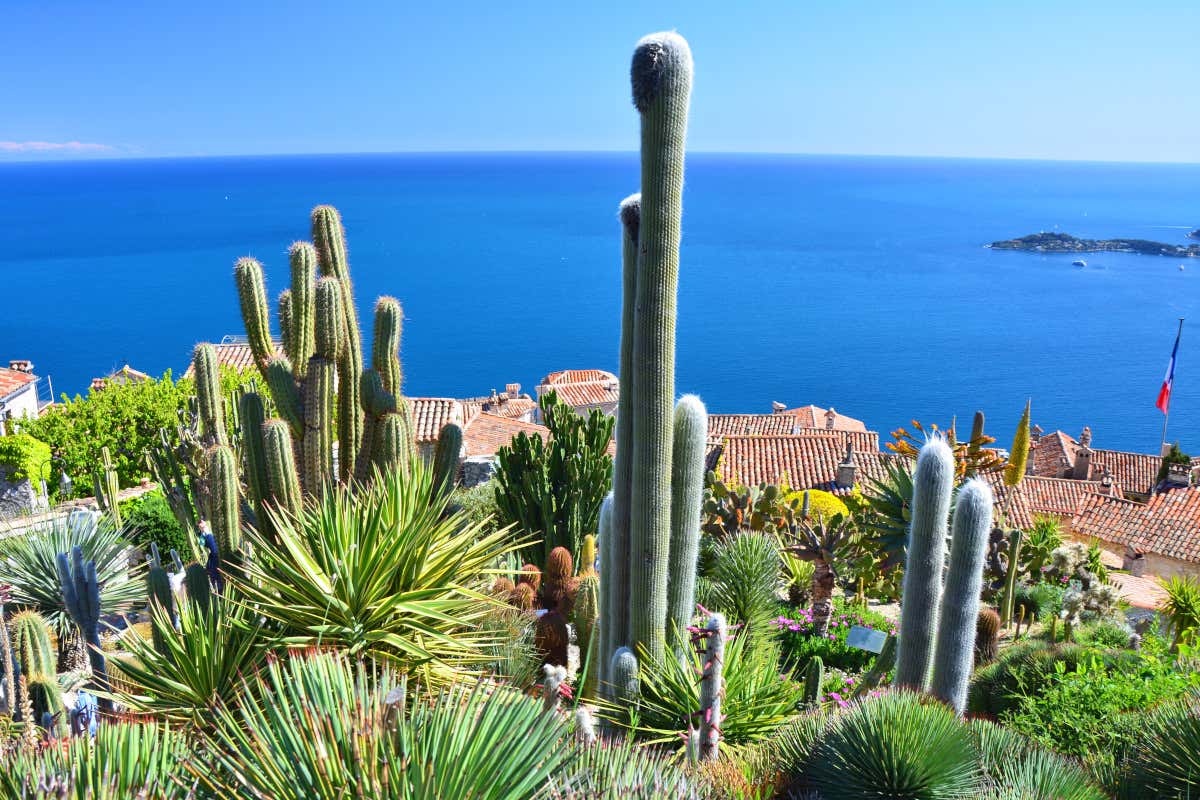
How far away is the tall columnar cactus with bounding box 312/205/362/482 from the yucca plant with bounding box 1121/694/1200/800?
7.07 metres

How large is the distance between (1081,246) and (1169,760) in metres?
163

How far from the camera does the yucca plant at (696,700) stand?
595cm

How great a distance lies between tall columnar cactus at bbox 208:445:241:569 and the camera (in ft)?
26.9

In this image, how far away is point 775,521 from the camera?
1334 cm

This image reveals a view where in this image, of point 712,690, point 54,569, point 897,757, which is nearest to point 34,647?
point 54,569

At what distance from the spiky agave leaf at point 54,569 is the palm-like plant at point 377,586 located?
472 centimetres

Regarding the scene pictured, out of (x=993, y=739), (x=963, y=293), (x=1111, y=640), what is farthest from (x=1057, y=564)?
(x=963, y=293)

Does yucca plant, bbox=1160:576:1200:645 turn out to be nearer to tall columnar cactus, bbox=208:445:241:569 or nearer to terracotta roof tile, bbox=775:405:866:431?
tall columnar cactus, bbox=208:445:241:569

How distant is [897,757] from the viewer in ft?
16.3

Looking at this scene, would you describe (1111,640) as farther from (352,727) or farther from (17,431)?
(17,431)

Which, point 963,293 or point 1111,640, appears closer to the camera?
point 1111,640

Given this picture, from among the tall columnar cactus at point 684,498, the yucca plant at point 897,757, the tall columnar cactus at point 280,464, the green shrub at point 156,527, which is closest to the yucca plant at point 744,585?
the tall columnar cactus at point 684,498

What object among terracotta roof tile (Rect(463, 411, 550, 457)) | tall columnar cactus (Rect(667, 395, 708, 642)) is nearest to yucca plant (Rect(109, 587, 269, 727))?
tall columnar cactus (Rect(667, 395, 708, 642))

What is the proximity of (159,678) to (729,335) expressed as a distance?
295 ft
